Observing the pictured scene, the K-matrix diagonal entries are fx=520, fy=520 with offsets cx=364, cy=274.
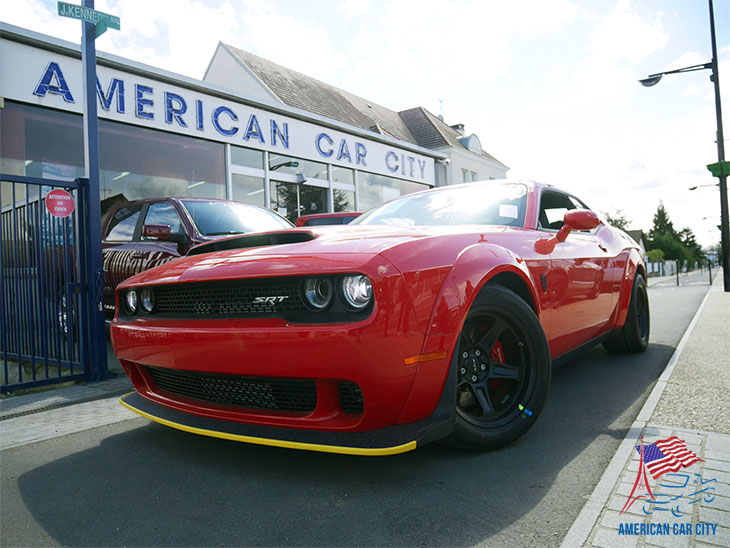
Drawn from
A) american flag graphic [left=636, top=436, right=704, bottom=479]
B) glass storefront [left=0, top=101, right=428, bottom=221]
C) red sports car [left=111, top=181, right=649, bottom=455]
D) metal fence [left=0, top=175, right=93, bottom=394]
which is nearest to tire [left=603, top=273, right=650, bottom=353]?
red sports car [left=111, top=181, right=649, bottom=455]

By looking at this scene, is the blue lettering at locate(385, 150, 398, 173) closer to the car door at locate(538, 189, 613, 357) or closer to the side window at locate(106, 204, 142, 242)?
the side window at locate(106, 204, 142, 242)

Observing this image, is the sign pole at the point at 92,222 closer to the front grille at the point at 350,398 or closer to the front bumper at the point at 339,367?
the front bumper at the point at 339,367

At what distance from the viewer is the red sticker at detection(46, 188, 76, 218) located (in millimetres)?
4234

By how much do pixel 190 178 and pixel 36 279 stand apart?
302 inches

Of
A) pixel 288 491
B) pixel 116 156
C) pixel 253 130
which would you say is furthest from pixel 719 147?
pixel 288 491

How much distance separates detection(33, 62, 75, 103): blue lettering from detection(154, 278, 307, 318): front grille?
8.34m

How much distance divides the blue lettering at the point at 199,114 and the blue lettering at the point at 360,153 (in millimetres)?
5522

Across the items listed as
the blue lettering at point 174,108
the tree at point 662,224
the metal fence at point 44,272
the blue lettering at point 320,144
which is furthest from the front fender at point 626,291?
the tree at point 662,224

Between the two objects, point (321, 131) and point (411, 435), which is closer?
point (411, 435)

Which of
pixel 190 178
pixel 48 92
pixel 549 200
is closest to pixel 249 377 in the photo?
pixel 549 200

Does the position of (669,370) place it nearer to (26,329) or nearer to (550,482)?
(550,482)

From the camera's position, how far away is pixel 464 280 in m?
2.20

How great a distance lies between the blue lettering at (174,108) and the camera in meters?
10.6

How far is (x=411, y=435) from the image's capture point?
6.27 feet
